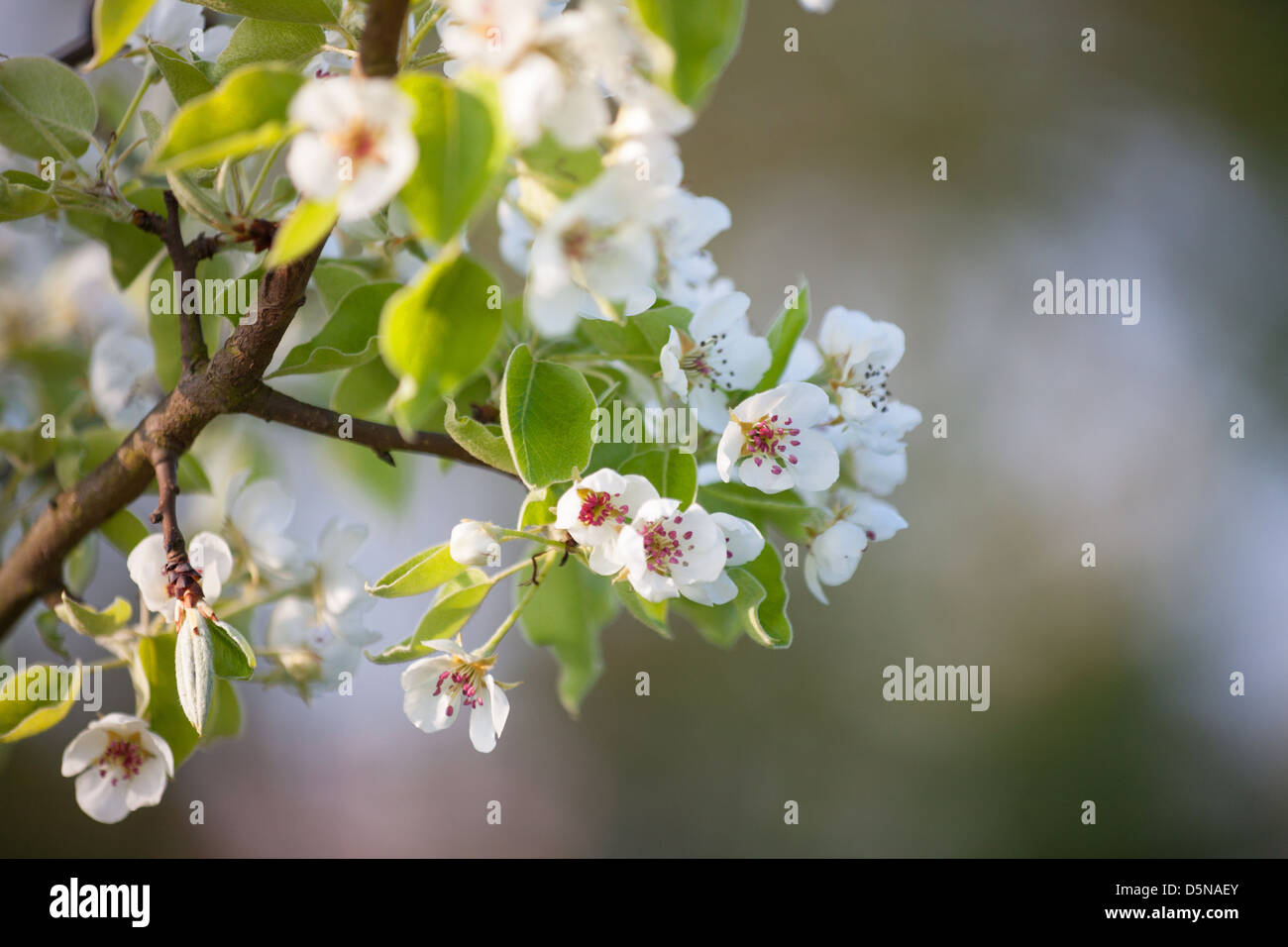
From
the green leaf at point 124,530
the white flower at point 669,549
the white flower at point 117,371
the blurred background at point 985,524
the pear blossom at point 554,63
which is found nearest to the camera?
the pear blossom at point 554,63

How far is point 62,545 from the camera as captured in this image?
2.30ft

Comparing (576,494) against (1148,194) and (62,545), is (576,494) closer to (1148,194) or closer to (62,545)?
(62,545)

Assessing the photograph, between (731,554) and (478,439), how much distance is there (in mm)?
165

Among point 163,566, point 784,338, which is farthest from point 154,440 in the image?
point 784,338

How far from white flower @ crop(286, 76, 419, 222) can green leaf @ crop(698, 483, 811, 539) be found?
32 cm

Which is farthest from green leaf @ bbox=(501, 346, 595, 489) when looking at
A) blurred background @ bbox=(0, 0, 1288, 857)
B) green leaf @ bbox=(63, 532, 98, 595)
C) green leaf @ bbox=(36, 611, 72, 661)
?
blurred background @ bbox=(0, 0, 1288, 857)

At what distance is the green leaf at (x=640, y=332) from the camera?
1.98 ft

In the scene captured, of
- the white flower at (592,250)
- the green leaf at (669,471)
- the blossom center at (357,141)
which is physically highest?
the blossom center at (357,141)

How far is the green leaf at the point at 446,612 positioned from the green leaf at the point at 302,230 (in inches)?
10.5

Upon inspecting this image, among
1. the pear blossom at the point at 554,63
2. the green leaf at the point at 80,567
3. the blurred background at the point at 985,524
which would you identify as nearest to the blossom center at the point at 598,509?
the pear blossom at the point at 554,63

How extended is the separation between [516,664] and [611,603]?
64.8 inches

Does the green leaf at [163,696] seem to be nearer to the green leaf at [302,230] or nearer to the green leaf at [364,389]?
the green leaf at [364,389]

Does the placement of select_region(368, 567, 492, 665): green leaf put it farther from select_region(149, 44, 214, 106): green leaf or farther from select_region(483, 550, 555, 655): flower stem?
select_region(149, 44, 214, 106): green leaf

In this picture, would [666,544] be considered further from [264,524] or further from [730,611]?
[264,524]
